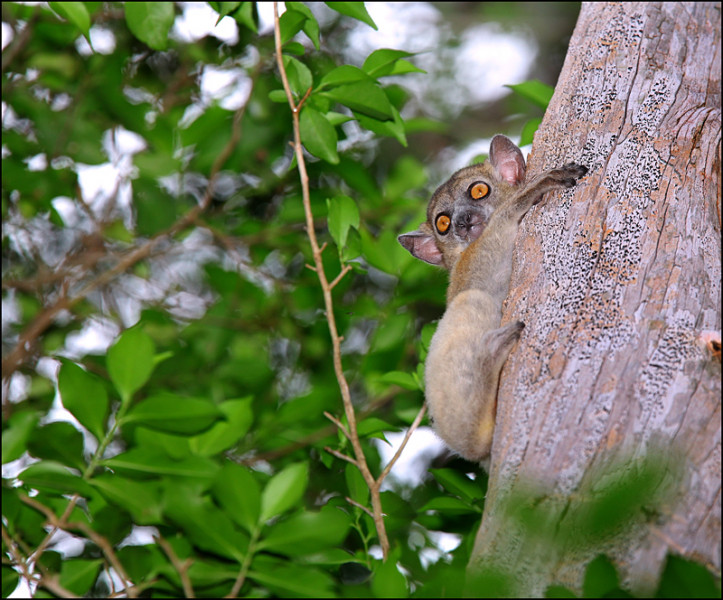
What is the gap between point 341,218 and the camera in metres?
2.56

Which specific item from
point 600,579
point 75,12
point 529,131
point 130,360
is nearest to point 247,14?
point 75,12

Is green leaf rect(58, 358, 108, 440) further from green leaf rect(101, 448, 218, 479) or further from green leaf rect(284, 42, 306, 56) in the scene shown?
green leaf rect(284, 42, 306, 56)

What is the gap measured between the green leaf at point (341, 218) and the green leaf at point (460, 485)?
3.21ft

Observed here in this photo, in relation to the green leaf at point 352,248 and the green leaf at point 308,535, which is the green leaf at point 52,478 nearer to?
the green leaf at point 308,535

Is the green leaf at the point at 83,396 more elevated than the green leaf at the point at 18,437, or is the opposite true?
the green leaf at the point at 83,396

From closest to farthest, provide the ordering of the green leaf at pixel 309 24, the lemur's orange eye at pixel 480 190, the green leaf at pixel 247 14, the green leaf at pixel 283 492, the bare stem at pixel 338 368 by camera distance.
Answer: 1. the green leaf at pixel 283 492
2. the bare stem at pixel 338 368
3. the green leaf at pixel 309 24
4. the green leaf at pixel 247 14
5. the lemur's orange eye at pixel 480 190

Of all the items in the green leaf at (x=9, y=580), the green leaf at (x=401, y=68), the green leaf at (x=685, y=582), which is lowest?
the green leaf at (x=9, y=580)

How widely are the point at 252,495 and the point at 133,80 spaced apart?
4.68 m

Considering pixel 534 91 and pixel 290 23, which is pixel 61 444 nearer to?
pixel 290 23

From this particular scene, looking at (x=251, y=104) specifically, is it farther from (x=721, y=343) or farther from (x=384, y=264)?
(x=721, y=343)

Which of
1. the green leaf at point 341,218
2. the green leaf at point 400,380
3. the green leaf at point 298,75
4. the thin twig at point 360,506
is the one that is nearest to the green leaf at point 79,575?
the thin twig at point 360,506

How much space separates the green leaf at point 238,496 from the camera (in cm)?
166

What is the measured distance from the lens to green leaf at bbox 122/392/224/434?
1.93 meters

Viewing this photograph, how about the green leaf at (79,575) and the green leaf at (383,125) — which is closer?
the green leaf at (79,575)
